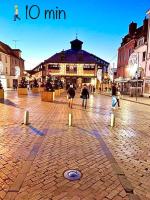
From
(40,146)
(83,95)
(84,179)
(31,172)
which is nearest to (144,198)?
(84,179)

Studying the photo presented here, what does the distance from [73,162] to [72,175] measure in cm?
75

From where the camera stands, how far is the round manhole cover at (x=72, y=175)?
4.57m

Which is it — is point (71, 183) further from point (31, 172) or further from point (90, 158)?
point (90, 158)

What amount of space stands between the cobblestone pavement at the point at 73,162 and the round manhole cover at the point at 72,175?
0.11m

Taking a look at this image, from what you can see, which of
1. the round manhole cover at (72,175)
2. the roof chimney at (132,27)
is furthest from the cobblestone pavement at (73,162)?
the roof chimney at (132,27)

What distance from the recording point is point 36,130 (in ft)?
28.4

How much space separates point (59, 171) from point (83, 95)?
42.4ft

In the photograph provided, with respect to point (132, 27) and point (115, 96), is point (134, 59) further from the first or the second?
point (132, 27)

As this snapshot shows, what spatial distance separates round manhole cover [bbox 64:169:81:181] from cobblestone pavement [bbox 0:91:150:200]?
11 cm

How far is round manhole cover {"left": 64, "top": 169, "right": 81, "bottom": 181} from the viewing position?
15.0 ft

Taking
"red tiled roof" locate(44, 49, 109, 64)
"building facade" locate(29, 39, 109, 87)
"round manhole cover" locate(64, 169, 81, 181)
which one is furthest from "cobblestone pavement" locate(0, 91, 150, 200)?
A: "red tiled roof" locate(44, 49, 109, 64)

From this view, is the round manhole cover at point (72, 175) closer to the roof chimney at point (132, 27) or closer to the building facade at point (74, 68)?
the roof chimney at point (132, 27)

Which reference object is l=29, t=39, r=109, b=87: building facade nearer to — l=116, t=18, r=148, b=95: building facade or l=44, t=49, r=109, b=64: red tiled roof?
l=44, t=49, r=109, b=64: red tiled roof

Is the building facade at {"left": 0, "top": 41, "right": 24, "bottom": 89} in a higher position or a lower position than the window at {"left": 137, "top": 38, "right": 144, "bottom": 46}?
lower
